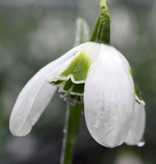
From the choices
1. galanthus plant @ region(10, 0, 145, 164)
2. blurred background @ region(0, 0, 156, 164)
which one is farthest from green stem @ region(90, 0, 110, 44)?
blurred background @ region(0, 0, 156, 164)

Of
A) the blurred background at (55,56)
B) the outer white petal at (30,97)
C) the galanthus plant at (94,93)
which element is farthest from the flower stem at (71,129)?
the blurred background at (55,56)

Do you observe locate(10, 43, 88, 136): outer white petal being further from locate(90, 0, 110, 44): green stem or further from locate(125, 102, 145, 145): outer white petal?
locate(125, 102, 145, 145): outer white petal

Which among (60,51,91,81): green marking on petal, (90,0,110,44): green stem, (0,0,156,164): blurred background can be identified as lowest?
(0,0,156,164): blurred background

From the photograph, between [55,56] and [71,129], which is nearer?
[71,129]

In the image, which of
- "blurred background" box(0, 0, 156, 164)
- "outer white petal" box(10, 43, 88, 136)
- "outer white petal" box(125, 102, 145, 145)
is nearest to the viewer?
"outer white petal" box(10, 43, 88, 136)

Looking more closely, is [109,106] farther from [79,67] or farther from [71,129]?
[71,129]

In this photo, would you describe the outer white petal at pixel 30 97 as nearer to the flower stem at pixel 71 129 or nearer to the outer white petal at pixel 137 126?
the flower stem at pixel 71 129

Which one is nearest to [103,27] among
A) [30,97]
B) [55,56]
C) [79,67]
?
[79,67]
